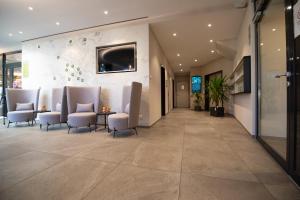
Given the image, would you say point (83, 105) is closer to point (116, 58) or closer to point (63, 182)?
point (116, 58)

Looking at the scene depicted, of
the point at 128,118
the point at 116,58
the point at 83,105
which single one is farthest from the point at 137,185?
the point at 116,58

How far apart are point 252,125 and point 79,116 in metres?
4.22

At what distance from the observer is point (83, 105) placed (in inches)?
173

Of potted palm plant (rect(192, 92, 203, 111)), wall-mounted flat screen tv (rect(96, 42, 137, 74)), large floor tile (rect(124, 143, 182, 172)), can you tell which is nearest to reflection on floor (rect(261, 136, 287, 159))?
large floor tile (rect(124, 143, 182, 172))

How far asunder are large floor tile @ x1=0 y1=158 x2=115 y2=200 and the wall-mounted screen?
8811mm

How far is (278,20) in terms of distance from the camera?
2.18m

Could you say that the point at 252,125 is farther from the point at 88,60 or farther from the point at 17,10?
the point at 17,10

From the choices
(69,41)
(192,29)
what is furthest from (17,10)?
(192,29)

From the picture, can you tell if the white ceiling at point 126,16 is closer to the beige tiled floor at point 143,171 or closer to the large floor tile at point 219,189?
the beige tiled floor at point 143,171

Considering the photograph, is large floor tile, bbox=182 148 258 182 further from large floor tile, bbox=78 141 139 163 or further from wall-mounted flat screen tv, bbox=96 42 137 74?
wall-mounted flat screen tv, bbox=96 42 137 74

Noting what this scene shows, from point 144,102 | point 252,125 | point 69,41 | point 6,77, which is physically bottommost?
point 252,125

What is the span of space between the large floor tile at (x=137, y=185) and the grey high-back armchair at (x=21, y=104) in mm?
4685

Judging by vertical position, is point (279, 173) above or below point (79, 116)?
below

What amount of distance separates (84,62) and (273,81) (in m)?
5.25
